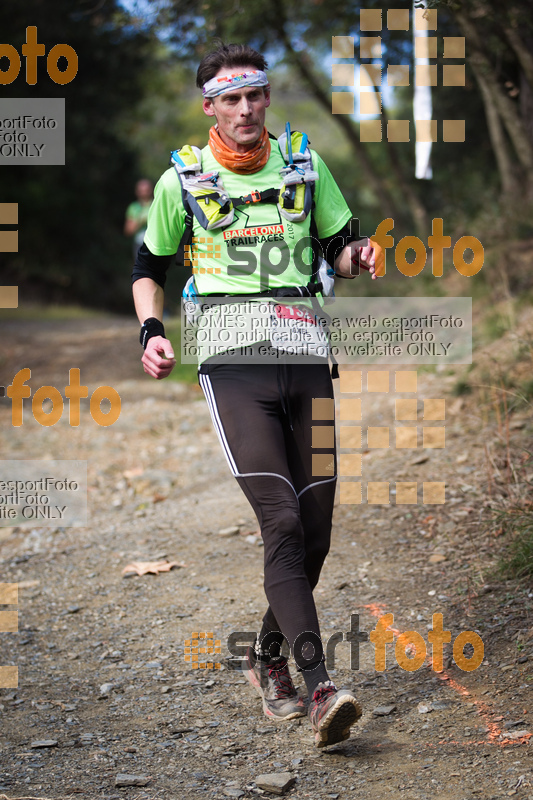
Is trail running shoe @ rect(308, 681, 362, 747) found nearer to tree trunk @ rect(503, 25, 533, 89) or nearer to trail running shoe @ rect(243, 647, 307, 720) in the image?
trail running shoe @ rect(243, 647, 307, 720)

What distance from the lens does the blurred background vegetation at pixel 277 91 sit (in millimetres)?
9555

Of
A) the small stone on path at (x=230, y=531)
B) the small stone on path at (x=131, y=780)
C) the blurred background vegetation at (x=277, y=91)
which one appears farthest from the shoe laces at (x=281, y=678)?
the blurred background vegetation at (x=277, y=91)

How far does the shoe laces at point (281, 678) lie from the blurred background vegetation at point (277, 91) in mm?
3534

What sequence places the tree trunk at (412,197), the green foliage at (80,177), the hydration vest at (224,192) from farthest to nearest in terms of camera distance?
1. the green foliage at (80,177)
2. the tree trunk at (412,197)
3. the hydration vest at (224,192)

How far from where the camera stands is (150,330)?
3.34m

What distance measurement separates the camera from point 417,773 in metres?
2.91

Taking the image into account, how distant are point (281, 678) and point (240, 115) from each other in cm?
216

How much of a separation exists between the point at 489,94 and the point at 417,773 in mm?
8160

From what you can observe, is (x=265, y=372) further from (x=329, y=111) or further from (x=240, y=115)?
(x=329, y=111)

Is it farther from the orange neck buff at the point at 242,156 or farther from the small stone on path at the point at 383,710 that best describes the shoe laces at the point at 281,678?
the orange neck buff at the point at 242,156

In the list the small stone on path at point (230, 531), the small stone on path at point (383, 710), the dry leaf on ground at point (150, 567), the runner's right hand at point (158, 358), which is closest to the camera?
the runner's right hand at point (158, 358)

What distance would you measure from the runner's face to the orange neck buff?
23mm

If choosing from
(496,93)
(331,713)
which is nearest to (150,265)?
(331,713)

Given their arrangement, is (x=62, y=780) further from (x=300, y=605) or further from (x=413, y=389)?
(x=413, y=389)
